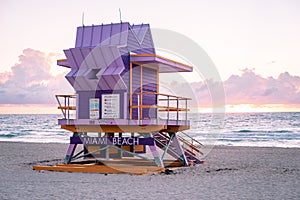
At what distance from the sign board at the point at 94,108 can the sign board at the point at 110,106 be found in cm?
25

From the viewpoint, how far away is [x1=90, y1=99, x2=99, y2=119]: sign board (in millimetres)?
17828

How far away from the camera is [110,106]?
17.6m

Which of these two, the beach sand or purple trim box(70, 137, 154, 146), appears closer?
the beach sand

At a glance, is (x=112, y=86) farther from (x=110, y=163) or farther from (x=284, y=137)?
(x=284, y=137)

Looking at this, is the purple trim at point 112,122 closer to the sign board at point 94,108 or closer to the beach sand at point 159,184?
the sign board at point 94,108

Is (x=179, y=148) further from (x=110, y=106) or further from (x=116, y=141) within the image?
(x=110, y=106)

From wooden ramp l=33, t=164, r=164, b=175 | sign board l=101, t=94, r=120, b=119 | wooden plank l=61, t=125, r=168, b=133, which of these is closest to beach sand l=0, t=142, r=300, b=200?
wooden ramp l=33, t=164, r=164, b=175

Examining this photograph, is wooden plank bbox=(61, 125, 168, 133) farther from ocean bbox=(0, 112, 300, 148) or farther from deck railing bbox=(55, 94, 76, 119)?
ocean bbox=(0, 112, 300, 148)

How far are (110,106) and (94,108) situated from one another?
26.9 inches

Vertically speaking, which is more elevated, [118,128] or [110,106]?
[110,106]

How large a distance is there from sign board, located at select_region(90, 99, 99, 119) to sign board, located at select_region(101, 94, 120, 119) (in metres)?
0.25

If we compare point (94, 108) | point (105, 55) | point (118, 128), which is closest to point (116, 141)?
point (118, 128)

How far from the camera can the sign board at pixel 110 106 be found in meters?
17.5

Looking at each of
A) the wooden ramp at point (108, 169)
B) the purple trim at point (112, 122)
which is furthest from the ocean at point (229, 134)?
the purple trim at point (112, 122)
